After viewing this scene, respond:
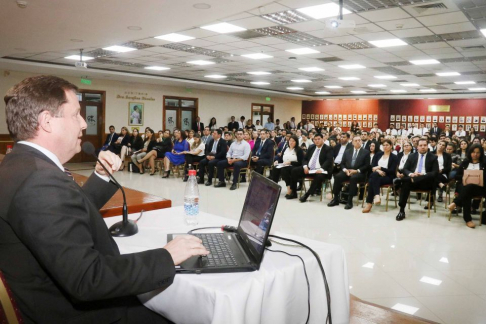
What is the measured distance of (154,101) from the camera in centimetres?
1546

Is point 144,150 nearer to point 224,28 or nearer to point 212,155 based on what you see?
point 212,155

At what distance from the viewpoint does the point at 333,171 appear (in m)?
7.73

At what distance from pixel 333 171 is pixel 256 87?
10.4 m

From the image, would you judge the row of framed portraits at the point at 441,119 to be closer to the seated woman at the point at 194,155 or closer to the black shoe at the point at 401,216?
the seated woman at the point at 194,155

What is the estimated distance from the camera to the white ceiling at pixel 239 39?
17.1ft

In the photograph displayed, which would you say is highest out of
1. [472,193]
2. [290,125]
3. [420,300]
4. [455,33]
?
[455,33]

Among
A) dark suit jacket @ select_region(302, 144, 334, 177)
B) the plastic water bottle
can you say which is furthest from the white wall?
the plastic water bottle

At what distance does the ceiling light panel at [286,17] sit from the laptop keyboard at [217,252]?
5.08 m

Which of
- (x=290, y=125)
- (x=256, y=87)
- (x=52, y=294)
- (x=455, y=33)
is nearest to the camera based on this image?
(x=52, y=294)

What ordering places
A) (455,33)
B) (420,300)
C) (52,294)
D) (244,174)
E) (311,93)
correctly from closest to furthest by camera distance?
(52,294)
(420,300)
(455,33)
(244,174)
(311,93)

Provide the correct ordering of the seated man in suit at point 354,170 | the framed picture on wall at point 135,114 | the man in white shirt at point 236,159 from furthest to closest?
the framed picture on wall at point 135,114 → the man in white shirt at point 236,159 → the seated man in suit at point 354,170

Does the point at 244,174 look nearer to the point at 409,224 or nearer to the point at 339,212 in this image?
the point at 339,212

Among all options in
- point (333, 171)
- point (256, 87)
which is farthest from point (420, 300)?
point (256, 87)

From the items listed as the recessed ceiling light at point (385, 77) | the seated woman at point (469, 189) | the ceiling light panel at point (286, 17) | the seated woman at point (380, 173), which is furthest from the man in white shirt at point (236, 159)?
the recessed ceiling light at point (385, 77)
